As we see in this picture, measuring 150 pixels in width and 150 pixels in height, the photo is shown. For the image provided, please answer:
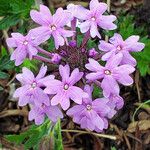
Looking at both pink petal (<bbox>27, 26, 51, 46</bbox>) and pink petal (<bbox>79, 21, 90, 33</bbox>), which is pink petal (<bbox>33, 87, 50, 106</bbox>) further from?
pink petal (<bbox>79, 21, 90, 33</bbox>)

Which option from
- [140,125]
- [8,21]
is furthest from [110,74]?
[140,125]

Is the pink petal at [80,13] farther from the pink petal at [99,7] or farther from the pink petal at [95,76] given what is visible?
the pink petal at [95,76]

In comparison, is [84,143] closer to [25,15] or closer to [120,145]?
[120,145]

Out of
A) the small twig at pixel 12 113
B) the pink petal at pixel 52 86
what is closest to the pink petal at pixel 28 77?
the pink petal at pixel 52 86

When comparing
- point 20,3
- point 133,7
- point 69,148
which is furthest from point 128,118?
point 20,3

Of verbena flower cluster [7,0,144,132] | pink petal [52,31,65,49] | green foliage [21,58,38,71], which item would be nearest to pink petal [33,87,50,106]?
verbena flower cluster [7,0,144,132]

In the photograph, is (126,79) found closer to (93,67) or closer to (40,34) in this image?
(93,67)
